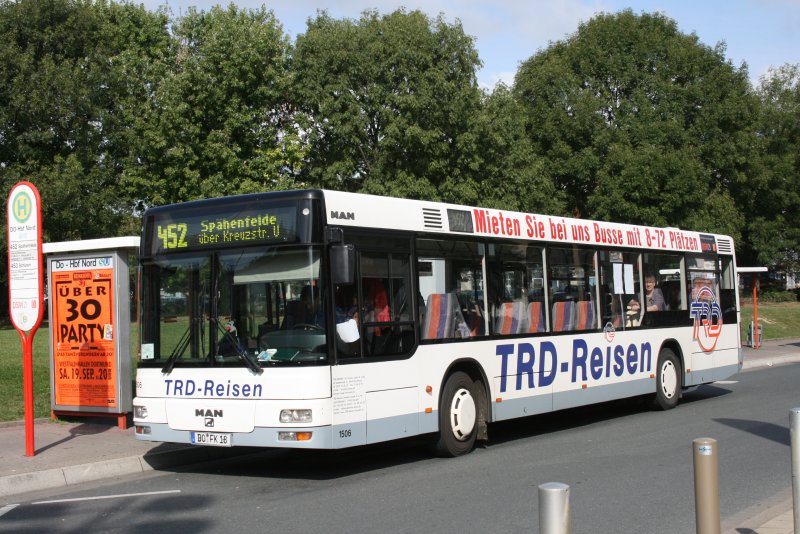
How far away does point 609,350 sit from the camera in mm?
13852

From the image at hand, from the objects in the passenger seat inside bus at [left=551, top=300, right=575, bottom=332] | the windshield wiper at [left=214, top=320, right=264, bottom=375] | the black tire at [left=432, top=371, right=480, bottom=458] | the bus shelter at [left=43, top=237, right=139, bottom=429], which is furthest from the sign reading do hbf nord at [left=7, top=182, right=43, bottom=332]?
the passenger seat inside bus at [left=551, top=300, right=575, bottom=332]

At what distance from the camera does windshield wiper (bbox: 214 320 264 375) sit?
918 centimetres

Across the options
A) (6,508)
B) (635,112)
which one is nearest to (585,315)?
(6,508)

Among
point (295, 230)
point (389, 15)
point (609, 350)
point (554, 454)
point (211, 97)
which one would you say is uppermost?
point (389, 15)

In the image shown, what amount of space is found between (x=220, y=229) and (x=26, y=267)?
2.80 m

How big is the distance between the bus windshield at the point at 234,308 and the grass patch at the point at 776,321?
28662 mm

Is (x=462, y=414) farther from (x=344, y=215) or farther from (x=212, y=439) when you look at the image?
(x=212, y=439)

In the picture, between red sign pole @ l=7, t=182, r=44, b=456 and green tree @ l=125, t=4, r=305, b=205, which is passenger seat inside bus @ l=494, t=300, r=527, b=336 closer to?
red sign pole @ l=7, t=182, r=44, b=456

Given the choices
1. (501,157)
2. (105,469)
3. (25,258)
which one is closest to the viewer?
(105,469)

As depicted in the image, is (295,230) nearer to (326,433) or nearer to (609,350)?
(326,433)

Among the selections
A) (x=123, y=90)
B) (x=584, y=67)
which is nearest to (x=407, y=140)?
(x=123, y=90)

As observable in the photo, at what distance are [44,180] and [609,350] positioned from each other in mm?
26476

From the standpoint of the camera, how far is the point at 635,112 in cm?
4338

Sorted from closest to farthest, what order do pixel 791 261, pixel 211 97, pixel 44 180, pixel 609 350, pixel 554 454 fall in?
pixel 554 454, pixel 609 350, pixel 211 97, pixel 44 180, pixel 791 261
